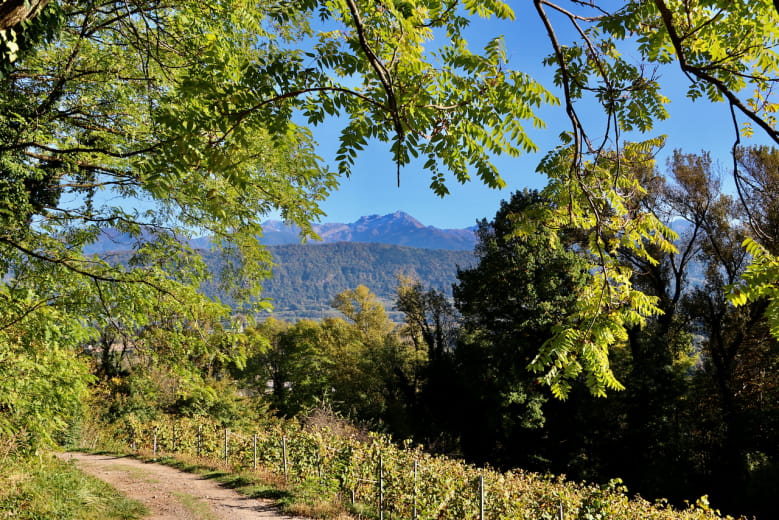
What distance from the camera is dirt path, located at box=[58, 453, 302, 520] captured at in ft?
27.2

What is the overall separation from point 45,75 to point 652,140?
6.11 metres

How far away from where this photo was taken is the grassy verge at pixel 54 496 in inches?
268

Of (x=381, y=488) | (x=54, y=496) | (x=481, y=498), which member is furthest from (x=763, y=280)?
(x=54, y=496)

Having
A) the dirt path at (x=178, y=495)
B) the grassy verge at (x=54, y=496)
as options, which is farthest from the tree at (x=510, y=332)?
the grassy verge at (x=54, y=496)

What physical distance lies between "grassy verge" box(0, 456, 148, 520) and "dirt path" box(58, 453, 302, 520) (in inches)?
21.8

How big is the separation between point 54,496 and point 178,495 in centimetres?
261

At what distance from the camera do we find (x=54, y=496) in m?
7.46

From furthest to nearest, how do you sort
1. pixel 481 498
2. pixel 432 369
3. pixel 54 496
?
pixel 432 369 < pixel 54 496 < pixel 481 498

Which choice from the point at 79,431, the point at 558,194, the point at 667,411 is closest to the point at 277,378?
the point at 79,431

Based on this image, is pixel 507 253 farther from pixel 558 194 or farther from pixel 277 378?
pixel 277 378

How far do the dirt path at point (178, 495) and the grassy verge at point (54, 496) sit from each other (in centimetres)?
55

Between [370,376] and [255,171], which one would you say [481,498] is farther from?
[370,376]

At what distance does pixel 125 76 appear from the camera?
190 inches

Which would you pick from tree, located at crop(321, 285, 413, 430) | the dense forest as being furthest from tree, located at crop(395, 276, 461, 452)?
the dense forest
